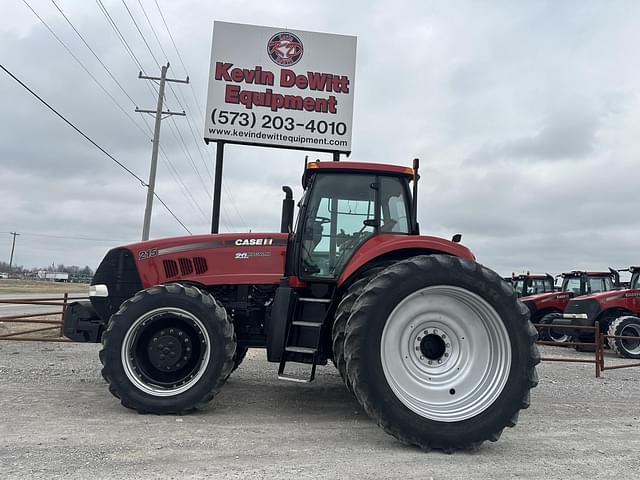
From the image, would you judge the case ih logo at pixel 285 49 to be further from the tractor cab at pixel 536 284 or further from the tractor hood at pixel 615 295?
the tractor cab at pixel 536 284

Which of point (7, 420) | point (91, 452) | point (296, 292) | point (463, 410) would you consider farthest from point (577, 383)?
point (7, 420)

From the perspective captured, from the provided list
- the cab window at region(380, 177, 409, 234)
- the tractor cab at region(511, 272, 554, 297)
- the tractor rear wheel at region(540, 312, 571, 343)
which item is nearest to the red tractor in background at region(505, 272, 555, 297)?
the tractor cab at region(511, 272, 554, 297)

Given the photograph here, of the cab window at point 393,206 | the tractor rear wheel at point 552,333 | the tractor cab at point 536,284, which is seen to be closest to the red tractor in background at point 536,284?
the tractor cab at point 536,284

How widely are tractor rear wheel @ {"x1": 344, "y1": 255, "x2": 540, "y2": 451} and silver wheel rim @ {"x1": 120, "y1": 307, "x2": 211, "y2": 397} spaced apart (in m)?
1.42

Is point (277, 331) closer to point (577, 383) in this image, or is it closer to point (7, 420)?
point (7, 420)

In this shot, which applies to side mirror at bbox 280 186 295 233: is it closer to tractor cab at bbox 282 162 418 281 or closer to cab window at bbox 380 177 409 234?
tractor cab at bbox 282 162 418 281

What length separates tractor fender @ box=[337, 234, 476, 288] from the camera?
4242 mm

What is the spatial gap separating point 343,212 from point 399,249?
2.46 feet

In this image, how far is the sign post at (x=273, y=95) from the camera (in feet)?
34.1

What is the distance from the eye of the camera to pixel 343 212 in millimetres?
4746

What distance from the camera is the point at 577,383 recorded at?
281 inches

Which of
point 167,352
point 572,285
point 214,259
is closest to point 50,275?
point 572,285

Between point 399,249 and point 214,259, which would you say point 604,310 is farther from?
point 214,259

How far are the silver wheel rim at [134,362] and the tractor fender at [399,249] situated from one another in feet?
4.45
